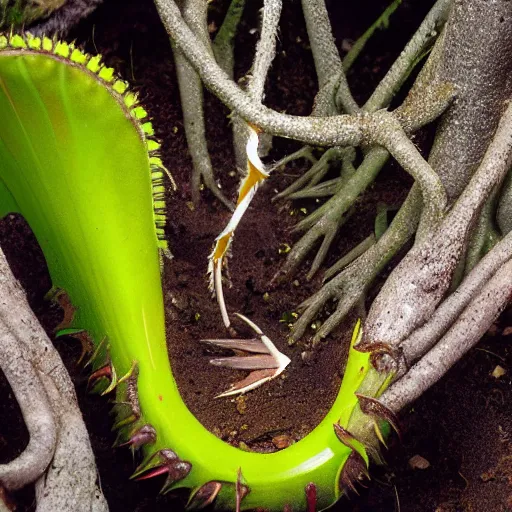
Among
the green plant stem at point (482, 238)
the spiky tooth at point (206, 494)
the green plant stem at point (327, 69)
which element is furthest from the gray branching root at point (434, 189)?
the spiky tooth at point (206, 494)

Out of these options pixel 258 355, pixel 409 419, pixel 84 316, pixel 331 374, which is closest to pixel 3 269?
pixel 84 316

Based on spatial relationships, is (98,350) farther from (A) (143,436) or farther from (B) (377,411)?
(B) (377,411)

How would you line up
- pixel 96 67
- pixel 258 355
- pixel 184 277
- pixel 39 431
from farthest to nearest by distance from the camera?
pixel 184 277 → pixel 258 355 → pixel 96 67 → pixel 39 431

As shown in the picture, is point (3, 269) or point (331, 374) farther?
point (331, 374)

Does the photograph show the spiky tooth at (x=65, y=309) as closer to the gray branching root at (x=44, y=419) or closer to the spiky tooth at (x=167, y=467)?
the gray branching root at (x=44, y=419)

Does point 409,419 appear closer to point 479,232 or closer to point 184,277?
point 479,232

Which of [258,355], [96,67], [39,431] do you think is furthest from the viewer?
[258,355]

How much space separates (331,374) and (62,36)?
716 mm

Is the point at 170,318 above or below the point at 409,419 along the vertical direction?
above

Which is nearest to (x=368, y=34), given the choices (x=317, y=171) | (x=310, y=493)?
(x=317, y=171)

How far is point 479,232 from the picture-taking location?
3.54 feet

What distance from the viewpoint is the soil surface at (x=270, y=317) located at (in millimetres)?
1010

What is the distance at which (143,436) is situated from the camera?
91 cm

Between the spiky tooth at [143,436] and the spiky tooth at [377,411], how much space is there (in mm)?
275
